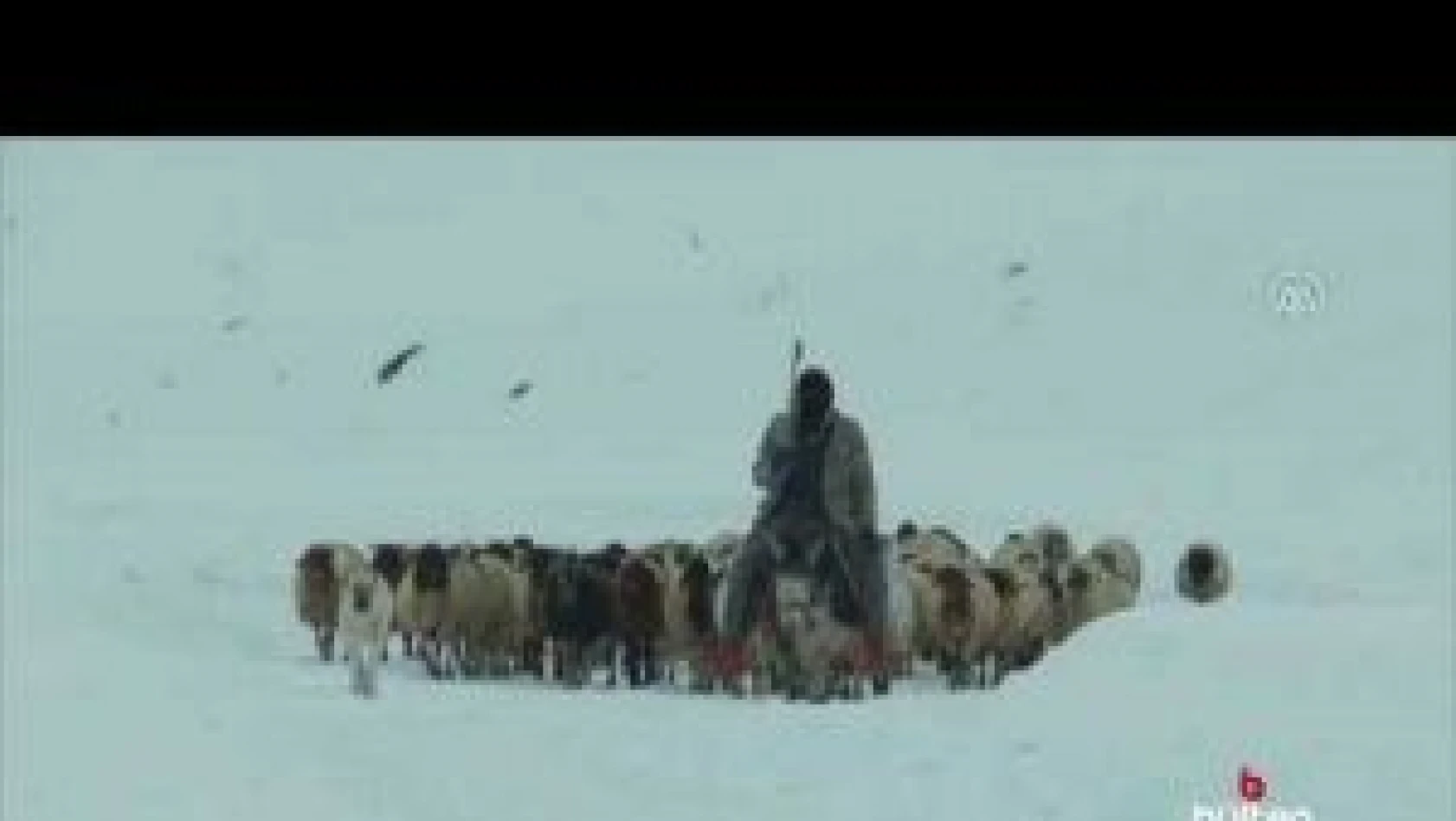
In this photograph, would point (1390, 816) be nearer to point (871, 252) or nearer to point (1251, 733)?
point (1251, 733)

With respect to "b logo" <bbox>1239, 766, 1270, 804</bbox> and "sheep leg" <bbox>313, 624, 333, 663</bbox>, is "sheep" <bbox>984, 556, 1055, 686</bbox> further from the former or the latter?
"sheep leg" <bbox>313, 624, 333, 663</bbox>

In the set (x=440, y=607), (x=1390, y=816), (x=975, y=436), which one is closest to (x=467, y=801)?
(x=440, y=607)

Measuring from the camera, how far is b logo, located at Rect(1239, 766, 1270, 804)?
17.3ft

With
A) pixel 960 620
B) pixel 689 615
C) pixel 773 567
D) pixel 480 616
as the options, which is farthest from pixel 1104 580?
pixel 480 616

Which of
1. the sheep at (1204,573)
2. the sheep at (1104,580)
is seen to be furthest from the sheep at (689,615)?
the sheep at (1204,573)

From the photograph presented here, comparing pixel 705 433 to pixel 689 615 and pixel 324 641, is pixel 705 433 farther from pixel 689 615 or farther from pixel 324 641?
pixel 324 641

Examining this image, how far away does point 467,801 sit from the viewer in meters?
5.56

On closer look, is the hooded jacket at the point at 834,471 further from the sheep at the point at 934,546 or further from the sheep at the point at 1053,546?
the sheep at the point at 1053,546

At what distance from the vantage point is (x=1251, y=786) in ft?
17.4

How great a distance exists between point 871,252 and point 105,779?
1.23 metres

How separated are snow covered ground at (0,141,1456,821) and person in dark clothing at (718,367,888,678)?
0.04 metres

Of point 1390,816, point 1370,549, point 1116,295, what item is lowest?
Result: point 1390,816

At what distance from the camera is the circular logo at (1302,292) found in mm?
5363
